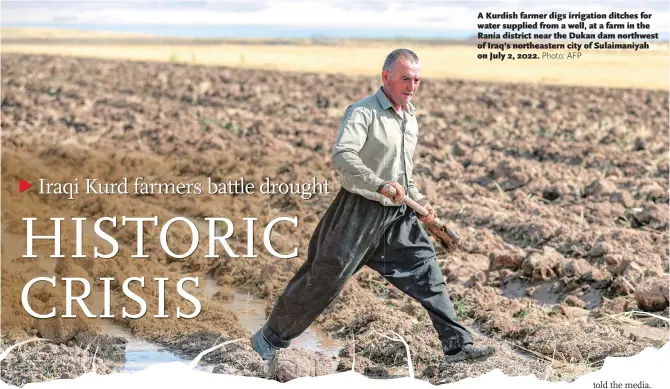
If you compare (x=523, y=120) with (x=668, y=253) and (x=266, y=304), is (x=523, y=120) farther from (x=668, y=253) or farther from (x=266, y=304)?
(x=266, y=304)

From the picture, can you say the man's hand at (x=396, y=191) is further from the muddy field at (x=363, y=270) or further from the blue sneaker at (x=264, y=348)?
the blue sneaker at (x=264, y=348)

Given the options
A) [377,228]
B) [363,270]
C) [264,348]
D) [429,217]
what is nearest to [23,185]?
[363,270]

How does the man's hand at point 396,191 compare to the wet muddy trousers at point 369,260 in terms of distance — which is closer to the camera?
the man's hand at point 396,191

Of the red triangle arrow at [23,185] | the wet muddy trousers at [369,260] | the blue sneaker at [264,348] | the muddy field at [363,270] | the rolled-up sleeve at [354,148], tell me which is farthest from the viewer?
the red triangle arrow at [23,185]

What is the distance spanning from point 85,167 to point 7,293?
18.8ft

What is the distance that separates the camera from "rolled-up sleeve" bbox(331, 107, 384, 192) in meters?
4.97

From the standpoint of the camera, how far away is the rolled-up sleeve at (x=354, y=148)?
4969 mm

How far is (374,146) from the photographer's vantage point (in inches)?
202

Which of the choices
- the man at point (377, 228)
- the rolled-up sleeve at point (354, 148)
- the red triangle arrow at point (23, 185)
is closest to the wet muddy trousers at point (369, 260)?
the man at point (377, 228)

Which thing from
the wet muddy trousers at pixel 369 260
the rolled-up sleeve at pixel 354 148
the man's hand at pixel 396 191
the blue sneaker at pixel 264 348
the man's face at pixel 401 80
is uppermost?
the man's face at pixel 401 80

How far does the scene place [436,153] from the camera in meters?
13.3

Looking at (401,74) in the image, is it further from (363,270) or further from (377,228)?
(363,270)

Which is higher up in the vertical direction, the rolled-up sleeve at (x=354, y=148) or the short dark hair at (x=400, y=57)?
the short dark hair at (x=400, y=57)

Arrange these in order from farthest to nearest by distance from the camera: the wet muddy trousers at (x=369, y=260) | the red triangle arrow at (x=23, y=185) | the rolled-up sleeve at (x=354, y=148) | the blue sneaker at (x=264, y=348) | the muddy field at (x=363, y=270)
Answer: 1. the red triangle arrow at (x=23, y=185)
2. the muddy field at (x=363, y=270)
3. the blue sneaker at (x=264, y=348)
4. the wet muddy trousers at (x=369, y=260)
5. the rolled-up sleeve at (x=354, y=148)
